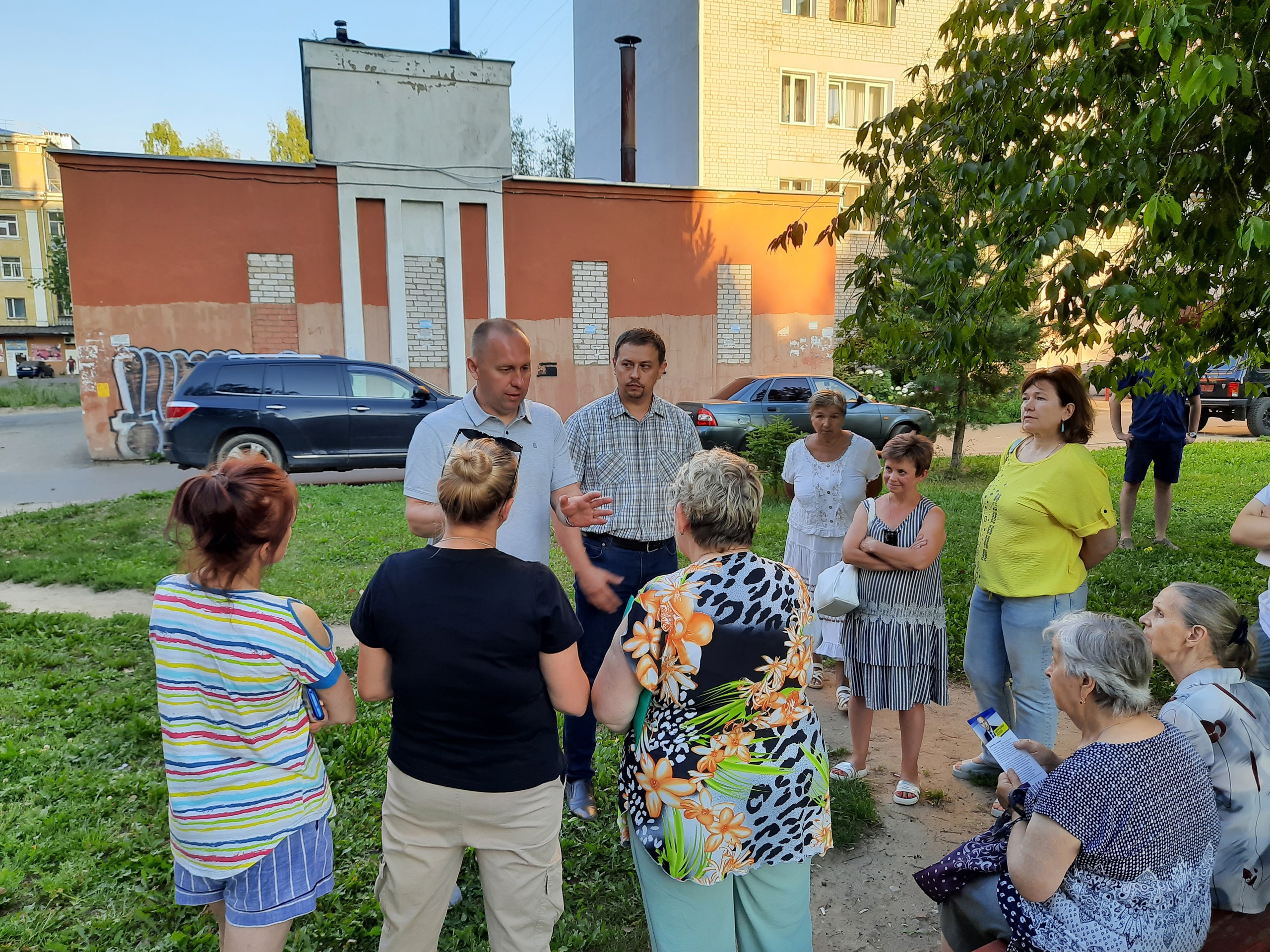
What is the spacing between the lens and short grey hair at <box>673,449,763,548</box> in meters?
2.24

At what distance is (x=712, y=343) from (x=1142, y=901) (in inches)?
701

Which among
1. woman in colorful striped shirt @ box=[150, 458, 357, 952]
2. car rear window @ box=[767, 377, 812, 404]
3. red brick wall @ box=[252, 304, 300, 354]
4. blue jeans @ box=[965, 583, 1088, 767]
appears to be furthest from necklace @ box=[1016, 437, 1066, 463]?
red brick wall @ box=[252, 304, 300, 354]

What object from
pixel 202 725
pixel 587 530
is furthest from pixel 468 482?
pixel 587 530

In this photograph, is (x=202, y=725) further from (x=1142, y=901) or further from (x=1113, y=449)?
(x=1113, y=449)

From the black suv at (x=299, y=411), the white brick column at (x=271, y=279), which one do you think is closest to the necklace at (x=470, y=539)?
the black suv at (x=299, y=411)

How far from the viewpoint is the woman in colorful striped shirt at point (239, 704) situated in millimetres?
2076

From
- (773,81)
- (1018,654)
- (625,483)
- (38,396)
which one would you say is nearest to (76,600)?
(625,483)

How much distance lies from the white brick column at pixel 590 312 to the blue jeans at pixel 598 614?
14.6m

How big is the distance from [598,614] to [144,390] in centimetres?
1462

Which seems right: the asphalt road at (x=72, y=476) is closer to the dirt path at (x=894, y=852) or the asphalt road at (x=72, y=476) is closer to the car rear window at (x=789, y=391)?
the car rear window at (x=789, y=391)

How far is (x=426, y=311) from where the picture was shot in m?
17.2

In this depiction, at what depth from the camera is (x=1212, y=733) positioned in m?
2.40

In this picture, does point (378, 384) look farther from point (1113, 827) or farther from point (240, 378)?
point (1113, 827)

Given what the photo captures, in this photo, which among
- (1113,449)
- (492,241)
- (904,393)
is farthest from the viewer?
(492,241)
